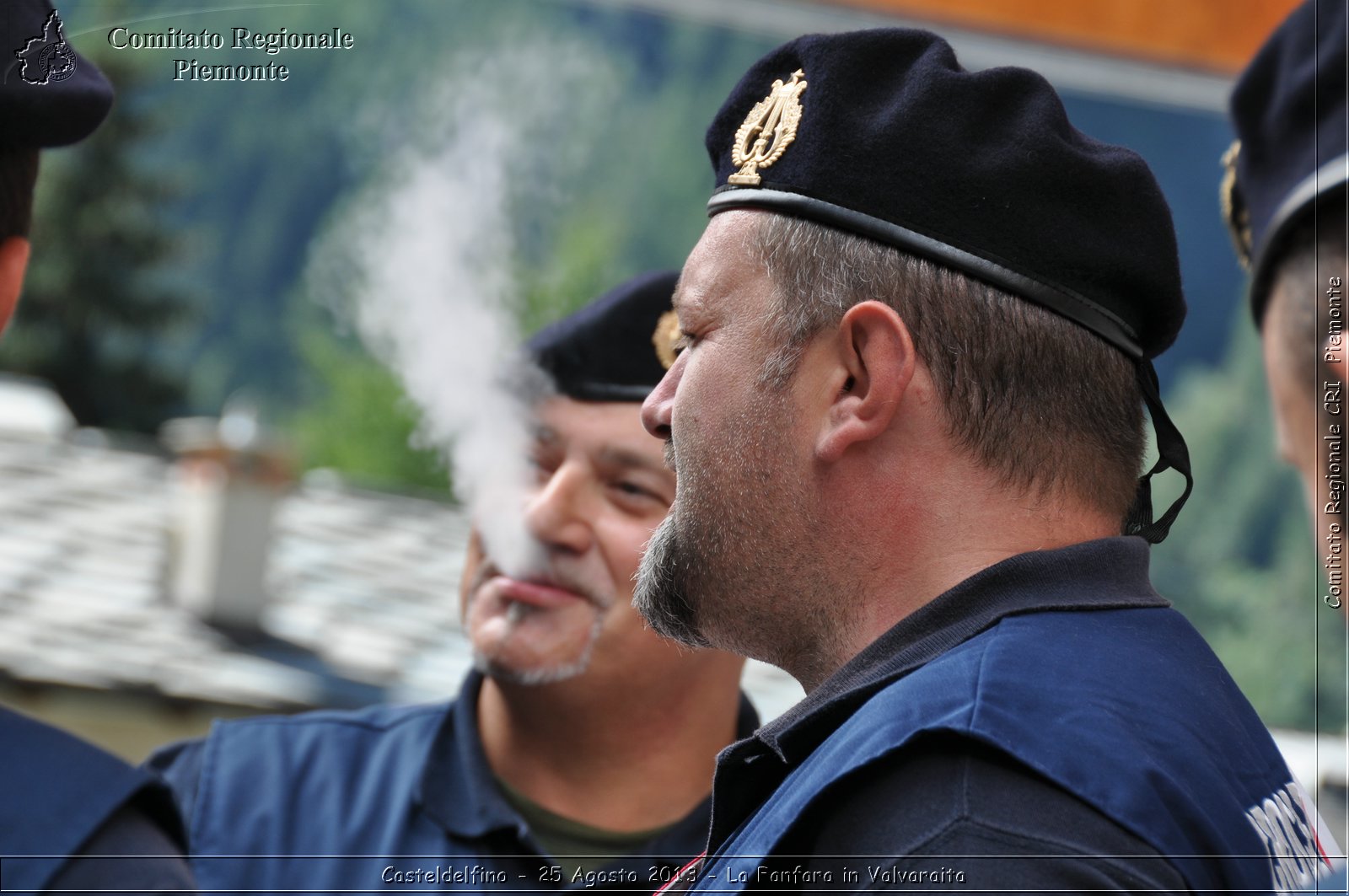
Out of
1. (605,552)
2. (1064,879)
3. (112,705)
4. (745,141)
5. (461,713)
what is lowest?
(112,705)

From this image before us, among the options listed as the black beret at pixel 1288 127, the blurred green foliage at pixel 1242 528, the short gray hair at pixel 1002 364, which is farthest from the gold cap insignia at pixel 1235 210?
the blurred green foliage at pixel 1242 528

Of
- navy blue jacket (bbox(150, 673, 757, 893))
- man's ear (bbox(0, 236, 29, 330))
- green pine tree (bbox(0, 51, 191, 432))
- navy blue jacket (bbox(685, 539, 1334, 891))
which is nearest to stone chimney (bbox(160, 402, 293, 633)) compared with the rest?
navy blue jacket (bbox(150, 673, 757, 893))

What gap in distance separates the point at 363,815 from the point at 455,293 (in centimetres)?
106

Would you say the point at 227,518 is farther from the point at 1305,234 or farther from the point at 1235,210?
the point at 1305,234

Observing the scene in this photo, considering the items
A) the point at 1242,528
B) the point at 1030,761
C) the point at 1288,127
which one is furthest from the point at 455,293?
the point at 1242,528

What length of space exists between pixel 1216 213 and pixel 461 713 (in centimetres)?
443

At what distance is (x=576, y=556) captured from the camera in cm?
261

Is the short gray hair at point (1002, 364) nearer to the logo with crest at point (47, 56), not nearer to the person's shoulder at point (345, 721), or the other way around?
the logo with crest at point (47, 56)

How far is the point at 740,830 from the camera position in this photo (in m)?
1.40

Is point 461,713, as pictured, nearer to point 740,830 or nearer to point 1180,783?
point 740,830

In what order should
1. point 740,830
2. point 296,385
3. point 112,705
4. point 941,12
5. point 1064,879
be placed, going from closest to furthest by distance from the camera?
point 1064,879 → point 740,830 → point 941,12 → point 112,705 → point 296,385

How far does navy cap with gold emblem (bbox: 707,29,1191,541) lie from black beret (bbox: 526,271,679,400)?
1061 millimetres

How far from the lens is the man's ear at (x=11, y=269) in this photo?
157 centimetres

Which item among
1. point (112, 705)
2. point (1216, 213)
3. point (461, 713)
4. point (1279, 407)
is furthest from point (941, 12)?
point (112, 705)
